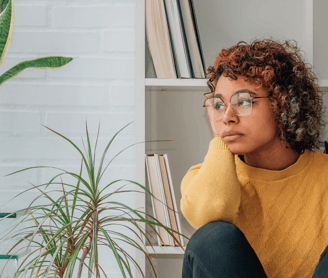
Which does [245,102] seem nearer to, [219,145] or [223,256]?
[219,145]

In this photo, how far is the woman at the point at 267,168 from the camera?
71cm

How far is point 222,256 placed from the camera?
1.94ft

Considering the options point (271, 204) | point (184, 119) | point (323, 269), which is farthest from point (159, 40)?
point (323, 269)

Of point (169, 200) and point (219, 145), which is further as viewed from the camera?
point (169, 200)

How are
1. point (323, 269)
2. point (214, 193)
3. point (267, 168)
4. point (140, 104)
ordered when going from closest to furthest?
point (323, 269) < point (214, 193) < point (267, 168) < point (140, 104)

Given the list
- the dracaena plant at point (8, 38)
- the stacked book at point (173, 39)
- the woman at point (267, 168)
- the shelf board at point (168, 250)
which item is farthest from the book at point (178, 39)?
the shelf board at point (168, 250)

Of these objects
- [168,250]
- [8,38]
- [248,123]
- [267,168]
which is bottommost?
[168,250]

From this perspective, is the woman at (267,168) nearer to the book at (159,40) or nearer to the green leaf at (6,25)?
the book at (159,40)

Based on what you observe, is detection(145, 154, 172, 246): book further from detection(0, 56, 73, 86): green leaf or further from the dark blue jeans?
detection(0, 56, 73, 86): green leaf

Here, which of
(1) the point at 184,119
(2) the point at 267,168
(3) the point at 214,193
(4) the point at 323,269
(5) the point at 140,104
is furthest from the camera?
(1) the point at 184,119

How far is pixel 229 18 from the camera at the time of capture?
1122 mm

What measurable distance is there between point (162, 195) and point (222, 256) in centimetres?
34

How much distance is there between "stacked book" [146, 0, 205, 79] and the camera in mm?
896

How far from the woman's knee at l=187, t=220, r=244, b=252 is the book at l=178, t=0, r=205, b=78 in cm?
48
